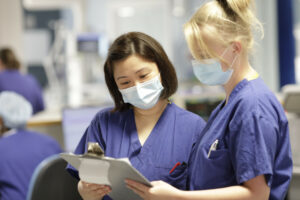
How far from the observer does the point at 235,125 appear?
0.87 metres

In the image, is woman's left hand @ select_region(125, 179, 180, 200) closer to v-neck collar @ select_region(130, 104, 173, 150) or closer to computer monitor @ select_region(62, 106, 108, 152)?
v-neck collar @ select_region(130, 104, 173, 150)

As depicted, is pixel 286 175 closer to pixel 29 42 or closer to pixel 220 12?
pixel 220 12

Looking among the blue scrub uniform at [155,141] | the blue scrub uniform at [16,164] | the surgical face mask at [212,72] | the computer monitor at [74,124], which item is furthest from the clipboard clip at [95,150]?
the computer monitor at [74,124]

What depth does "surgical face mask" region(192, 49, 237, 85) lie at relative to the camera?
93 cm

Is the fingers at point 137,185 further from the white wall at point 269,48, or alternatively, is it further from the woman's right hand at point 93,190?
the white wall at point 269,48

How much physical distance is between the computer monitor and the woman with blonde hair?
139 centimetres

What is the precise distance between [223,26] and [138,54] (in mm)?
368

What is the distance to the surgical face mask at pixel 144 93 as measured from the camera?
118 centimetres

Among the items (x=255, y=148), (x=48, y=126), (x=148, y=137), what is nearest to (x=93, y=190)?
(x=148, y=137)

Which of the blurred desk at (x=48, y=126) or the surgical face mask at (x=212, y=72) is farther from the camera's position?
the blurred desk at (x=48, y=126)

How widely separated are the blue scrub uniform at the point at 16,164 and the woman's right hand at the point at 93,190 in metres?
0.81

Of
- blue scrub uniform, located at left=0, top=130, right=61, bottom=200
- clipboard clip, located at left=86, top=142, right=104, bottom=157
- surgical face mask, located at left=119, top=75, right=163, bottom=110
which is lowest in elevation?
blue scrub uniform, located at left=0, top=130, right=61, bottom=200

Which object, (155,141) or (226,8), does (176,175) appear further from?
(226,8)

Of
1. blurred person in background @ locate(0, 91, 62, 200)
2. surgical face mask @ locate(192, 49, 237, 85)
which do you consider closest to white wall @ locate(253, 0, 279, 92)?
blurred person in background @ locate(0, 91, 62, 200)
